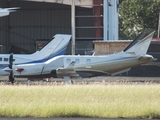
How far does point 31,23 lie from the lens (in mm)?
54969

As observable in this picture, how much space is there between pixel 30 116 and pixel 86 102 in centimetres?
265

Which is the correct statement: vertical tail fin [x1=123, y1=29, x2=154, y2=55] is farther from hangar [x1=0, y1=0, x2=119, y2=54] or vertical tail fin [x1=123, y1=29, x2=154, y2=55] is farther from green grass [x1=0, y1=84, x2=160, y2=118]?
hangar [x1=0, y1=0, x2=119, y2=54]

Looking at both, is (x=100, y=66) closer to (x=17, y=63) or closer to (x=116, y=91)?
(x=17, y=63)

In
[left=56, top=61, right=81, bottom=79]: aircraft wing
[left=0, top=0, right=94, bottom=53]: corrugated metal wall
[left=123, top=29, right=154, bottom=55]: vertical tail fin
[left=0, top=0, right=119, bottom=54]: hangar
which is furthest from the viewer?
[left=0, top=0, right=94, bottom=53]: corrugated metal wall

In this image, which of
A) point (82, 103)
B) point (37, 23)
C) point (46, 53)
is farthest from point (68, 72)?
point (37, 23)

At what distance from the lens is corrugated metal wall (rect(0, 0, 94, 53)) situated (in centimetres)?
5394

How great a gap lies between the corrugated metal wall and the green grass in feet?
118

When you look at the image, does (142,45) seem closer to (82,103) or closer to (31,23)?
(82,103)

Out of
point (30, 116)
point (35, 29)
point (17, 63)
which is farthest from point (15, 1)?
point (30, 116)

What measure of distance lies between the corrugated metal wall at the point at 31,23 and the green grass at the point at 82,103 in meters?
36.0

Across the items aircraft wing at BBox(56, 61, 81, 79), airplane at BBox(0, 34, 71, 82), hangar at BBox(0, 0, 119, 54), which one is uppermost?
hangar at BBox(0, 0, 119, 54)

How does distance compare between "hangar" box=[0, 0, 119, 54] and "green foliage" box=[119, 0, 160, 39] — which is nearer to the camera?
"hangar" box=[0, 0, 119, 54]

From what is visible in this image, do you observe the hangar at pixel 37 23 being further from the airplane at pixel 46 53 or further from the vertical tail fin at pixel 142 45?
the vertical tail fin at pixel 142 45

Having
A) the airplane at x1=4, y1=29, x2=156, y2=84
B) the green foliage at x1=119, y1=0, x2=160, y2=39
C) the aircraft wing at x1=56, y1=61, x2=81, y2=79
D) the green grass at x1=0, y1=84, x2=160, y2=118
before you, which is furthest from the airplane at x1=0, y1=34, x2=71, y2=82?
the green foliage at x1=119, y1=0, x2=160, y2=39
